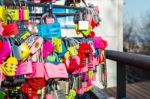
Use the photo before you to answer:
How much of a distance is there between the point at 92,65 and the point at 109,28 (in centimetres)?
416

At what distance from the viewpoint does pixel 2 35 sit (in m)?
1.37

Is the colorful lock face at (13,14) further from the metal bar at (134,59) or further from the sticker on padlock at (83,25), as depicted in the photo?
the metal bar at (134,59)

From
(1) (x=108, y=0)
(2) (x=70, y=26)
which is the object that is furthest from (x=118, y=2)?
(2) (x=70, y=26)

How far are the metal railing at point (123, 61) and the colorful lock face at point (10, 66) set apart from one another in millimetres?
587

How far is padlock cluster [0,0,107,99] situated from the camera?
4.36 feet

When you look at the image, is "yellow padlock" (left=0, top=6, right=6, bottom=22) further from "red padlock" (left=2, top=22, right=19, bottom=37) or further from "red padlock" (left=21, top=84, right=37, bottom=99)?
"red padlock" (left=21, top=84, right=37, bottom=99)

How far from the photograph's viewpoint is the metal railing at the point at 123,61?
158cm

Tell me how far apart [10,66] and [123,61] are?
2.69 ft

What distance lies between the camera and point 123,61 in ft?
6.31

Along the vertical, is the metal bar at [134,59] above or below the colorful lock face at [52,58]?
below

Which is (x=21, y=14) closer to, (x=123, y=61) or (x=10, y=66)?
(x=10, y=66)

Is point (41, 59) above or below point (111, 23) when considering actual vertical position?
above

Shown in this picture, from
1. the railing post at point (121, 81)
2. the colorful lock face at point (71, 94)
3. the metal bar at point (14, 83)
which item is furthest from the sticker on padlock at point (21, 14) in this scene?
the railing post at point (121, 81)

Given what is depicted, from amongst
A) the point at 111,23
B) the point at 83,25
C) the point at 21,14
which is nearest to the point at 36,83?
the point at 21,14
